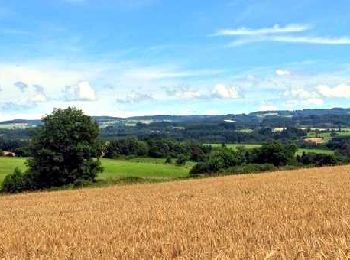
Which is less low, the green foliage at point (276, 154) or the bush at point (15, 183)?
the green foliage at point (276, 154)

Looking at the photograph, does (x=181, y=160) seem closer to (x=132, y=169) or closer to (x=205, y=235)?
(x=132, y=169)

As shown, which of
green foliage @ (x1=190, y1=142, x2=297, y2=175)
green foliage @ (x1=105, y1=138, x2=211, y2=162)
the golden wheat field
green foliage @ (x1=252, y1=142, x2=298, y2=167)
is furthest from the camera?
green foliage @ (x1=105, y1=138, x2=211, y2=162)

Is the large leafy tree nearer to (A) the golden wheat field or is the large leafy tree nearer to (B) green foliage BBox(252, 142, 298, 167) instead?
(B) green foliage BBox(252, 142, 298, 167)

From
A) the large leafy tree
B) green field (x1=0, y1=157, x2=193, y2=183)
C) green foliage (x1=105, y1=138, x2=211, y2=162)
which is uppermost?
the large leafy tree

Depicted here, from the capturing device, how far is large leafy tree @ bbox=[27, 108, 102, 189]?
66.1 m

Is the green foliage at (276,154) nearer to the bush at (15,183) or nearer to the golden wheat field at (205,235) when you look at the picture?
the bush at (15,183)

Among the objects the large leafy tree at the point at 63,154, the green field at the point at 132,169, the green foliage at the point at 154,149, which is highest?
the large leafy tree at the point at 63,154

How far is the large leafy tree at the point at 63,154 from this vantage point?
66.1 m

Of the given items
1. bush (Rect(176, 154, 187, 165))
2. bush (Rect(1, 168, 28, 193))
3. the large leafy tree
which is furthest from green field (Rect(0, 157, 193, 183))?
the large leafy tree

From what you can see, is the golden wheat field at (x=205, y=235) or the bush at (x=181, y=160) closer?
the golden wheat field at (x=205, y=235)

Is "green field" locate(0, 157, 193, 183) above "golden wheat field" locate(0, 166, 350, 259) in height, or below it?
below

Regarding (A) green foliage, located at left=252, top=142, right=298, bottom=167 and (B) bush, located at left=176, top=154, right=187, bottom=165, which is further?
(B) bush, located at left=176, top=154, right=187, bottom=165

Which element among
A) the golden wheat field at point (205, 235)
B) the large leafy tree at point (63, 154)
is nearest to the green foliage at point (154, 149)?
the large leafy tree at point (63, 154)

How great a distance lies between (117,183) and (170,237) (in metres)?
40.5
